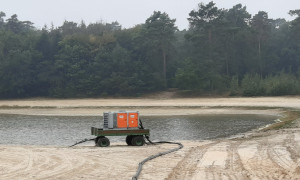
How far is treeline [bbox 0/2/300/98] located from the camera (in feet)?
238

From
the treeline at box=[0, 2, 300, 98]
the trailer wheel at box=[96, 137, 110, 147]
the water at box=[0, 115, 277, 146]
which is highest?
the treeline at box=[0, 2, 300, 98]

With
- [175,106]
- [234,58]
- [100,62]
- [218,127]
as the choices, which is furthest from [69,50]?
[218,127]

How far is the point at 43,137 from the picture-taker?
91.1 feet

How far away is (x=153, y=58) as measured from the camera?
3046 inches

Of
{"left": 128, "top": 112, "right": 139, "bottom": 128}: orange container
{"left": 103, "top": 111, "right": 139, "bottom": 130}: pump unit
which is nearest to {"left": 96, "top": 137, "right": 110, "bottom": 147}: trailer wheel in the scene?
{"left": 103, "top": 111, "right": 139, "bottom": 130}: pump unit

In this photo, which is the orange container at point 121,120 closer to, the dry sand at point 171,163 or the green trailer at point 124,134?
the green trailer at point 124,134

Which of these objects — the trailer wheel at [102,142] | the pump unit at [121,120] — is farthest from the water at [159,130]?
the pump unit at [121,120]

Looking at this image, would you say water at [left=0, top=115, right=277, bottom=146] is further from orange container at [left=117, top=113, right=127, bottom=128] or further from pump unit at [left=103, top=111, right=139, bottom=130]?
orange container at [left=117, top=113, right=127, bottom=128]

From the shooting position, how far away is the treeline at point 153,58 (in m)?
72.6

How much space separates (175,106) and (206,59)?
931 inches

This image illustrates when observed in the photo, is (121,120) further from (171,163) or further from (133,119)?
(171,163)

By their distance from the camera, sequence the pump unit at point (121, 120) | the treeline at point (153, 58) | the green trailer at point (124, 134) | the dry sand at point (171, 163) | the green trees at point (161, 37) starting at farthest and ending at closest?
the green trees at point (161, 37) → the treeline at point (153, 58) → the pump unit at point (121, 120) → the green trailer at point (124, 134) → the dry sand at point (171, 163)


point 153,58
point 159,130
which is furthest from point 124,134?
point 153,58

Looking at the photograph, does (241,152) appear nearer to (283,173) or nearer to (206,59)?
(283,173)
